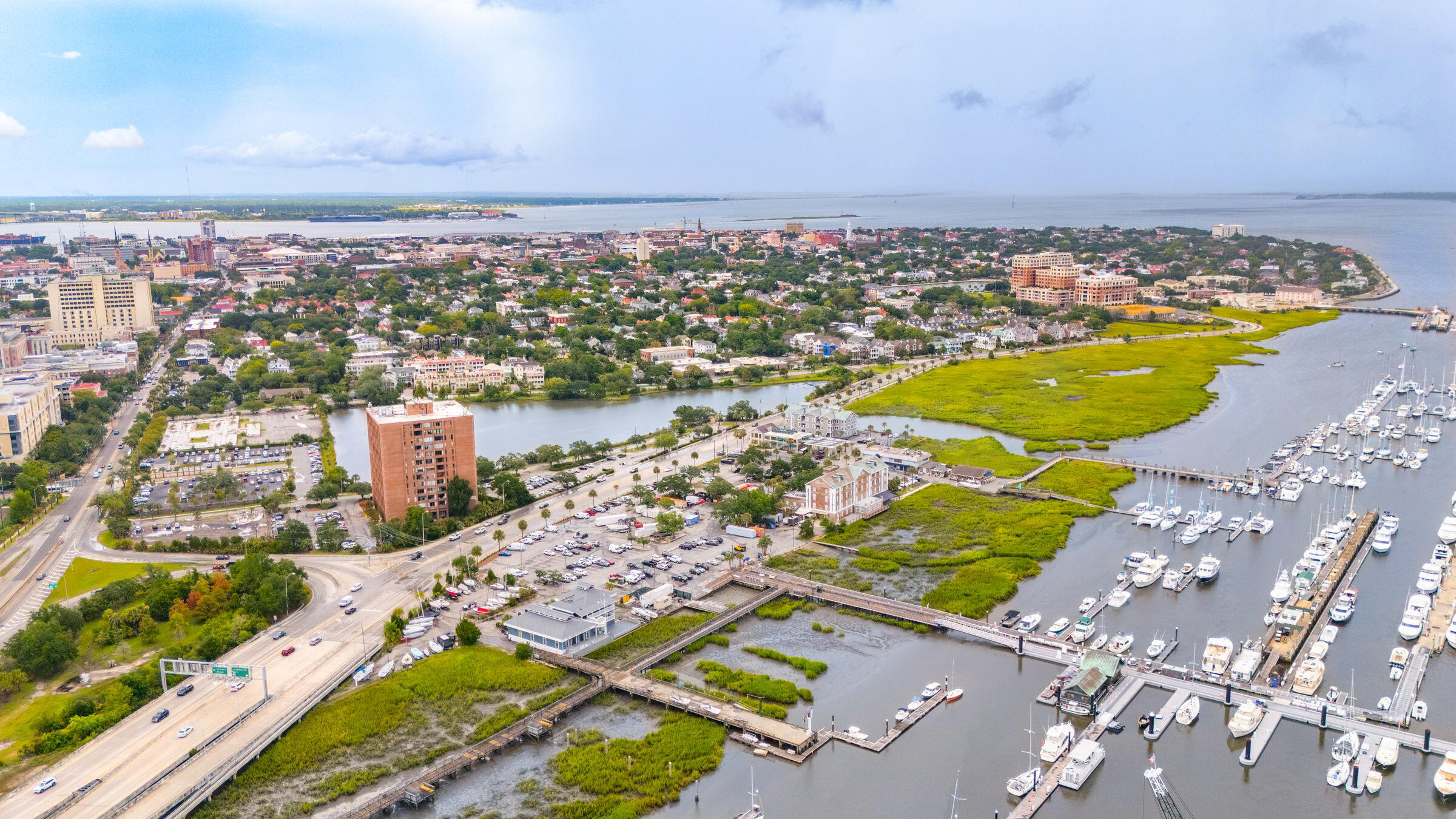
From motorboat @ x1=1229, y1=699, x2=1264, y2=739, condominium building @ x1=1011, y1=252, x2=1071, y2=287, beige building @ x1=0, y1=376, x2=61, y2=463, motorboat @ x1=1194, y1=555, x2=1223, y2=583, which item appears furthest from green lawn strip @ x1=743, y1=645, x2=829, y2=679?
condominium building @ x1=1011, y1=252, x2=1071, y2=287

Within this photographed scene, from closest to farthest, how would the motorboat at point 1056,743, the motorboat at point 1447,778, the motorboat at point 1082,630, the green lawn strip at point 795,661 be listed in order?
the motorboat at point 1447,778, the motorboat at point 1056,743, the green lawn strip at point 795,661, the motorboat at point 1082,630

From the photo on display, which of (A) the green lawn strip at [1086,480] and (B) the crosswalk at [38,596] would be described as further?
(A) the green lawn strip at [1086,480]

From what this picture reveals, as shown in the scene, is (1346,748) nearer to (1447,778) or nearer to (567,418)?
(1447,778)

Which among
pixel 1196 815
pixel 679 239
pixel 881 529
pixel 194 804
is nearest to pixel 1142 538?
pixel 881 529

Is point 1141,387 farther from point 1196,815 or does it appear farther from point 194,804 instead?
point 194,804

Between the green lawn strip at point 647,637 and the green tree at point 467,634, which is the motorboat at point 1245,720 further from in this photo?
the green tree at point 467,634

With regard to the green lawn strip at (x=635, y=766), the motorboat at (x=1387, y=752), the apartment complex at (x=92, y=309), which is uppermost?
the apartment complex at (x=92, y=309)

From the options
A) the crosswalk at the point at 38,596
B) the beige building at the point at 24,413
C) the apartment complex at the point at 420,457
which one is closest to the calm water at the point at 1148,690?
the apartment complex at the point at 420,457
